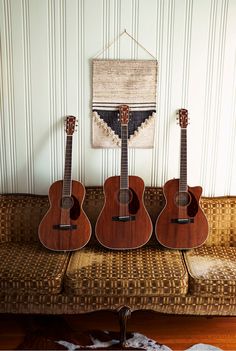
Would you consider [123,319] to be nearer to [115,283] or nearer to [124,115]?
[115,283]

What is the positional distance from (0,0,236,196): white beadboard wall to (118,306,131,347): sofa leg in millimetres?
948

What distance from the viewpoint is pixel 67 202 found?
2381 mm

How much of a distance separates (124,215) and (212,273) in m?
0.63

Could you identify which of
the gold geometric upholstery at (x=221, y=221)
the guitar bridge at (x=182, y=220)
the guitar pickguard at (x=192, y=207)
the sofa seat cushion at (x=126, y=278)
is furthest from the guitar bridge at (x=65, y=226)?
the gold geometric upholstery at (x=221, y=221)

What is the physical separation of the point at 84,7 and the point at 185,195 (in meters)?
1.39

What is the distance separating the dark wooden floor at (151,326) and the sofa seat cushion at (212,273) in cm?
33

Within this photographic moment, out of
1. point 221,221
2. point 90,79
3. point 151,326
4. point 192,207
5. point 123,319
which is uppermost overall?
point 90,79

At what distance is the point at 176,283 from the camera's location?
2.04 m

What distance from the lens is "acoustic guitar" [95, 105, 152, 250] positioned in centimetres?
236

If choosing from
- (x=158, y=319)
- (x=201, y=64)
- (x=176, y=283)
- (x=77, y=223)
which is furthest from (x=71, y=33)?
(x=158, y=319)

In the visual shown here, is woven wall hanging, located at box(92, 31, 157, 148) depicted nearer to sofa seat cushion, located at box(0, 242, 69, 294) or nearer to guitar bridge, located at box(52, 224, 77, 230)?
guitar bridge, located at box(52, 224, 77, 230)

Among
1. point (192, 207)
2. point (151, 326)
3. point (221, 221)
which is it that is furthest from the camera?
point (221, 221)

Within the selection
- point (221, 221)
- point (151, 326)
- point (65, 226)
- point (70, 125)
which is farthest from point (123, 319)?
point (70, 125)

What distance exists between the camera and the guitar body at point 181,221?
93.7 inches
